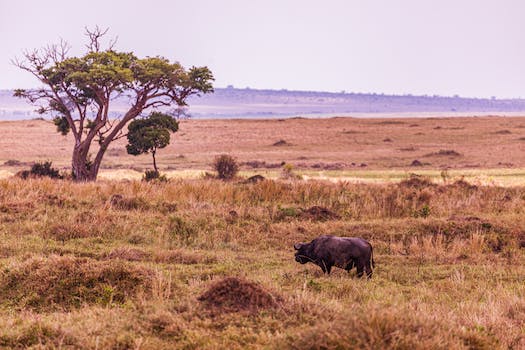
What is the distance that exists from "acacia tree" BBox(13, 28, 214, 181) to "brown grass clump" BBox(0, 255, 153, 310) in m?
20.6

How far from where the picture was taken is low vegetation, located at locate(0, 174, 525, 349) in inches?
300

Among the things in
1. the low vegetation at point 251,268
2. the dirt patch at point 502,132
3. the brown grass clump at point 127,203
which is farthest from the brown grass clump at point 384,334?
the dirt patch at point 502,132

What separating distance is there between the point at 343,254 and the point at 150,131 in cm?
2401

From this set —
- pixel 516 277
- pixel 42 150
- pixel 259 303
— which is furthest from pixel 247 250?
pixel 42 150

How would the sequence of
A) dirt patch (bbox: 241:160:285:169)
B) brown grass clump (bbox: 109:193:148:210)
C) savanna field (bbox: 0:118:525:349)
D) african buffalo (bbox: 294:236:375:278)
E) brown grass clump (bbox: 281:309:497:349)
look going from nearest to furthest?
brown grass clump (bbox: 281:309:497:349) → savanna field (bbox: 0:118:525:349) → african buffalo (bbox: 294:236:375:278) → brown grass clump (bbox: 109:193:148:210) → dirt patch (bbox: 241:160:285:169)

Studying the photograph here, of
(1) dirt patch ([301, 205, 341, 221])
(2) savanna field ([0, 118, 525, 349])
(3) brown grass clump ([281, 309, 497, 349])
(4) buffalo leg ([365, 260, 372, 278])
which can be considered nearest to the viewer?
(3) brown grass clump ([281, 309, 497, 349])

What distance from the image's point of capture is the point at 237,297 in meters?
8.74

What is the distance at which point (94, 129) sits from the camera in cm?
3144

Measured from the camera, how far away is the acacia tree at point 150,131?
3472 cm

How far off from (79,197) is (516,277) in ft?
41.7

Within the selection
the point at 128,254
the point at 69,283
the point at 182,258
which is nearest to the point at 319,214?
the point at 182,258

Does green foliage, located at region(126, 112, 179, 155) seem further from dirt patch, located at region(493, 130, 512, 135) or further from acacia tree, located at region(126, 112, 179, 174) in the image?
dirt patch, located at region(493, 130, 512, 135)

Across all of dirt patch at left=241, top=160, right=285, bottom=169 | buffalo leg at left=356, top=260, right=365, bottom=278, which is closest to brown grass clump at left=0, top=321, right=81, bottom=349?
buffalo leg at left=356, top=260, right=365, bottom=278

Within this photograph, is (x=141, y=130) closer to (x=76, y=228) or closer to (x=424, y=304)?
(x=76, y=228)
